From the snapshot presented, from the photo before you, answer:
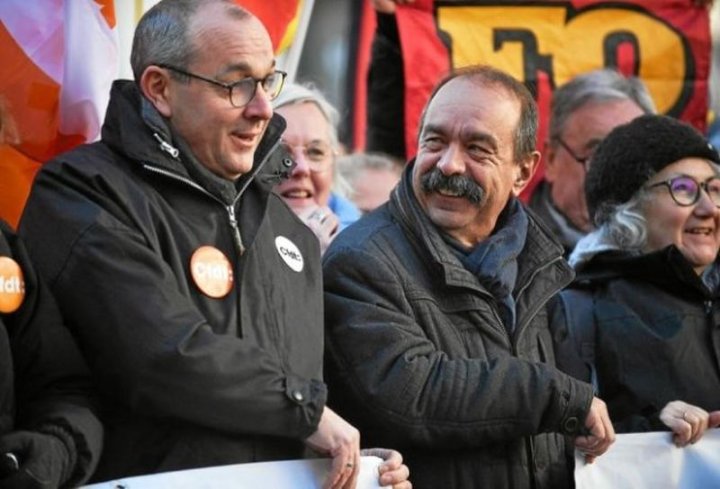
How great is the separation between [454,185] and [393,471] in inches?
38.7

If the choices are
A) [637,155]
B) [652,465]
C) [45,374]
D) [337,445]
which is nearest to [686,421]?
[652,465]

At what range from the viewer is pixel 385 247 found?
4855mm

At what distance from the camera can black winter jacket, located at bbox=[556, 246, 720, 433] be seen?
5.35 m

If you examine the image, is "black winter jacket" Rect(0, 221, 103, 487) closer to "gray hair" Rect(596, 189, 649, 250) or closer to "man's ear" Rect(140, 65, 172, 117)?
"man's ear" Rect(140, 65, 172, 117)

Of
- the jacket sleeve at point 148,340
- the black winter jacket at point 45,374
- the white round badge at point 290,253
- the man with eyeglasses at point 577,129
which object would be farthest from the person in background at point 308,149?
the black winter jacket at point 45,374

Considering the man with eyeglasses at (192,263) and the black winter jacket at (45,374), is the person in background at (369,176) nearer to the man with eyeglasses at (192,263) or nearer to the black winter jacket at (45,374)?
the man with eyeglasses at (192,263)

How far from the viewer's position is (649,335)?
543 centimetres

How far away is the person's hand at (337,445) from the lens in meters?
4.20

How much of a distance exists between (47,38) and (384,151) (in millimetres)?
2727

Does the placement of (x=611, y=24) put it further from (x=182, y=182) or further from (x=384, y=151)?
(x=182, y=182)

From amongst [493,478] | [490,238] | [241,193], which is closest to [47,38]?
[241,193]

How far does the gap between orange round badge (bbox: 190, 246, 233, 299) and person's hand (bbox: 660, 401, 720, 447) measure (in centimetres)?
157

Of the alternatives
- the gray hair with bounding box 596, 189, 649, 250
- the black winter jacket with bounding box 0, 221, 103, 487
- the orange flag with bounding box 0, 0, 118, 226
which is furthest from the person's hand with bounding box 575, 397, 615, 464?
the orange flag with bounding box 0, 0, 118, 226

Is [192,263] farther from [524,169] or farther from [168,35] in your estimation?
[524,169]
